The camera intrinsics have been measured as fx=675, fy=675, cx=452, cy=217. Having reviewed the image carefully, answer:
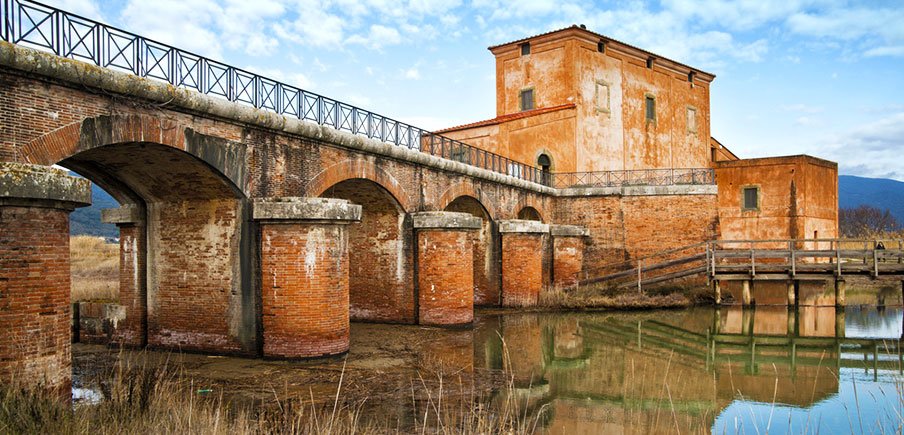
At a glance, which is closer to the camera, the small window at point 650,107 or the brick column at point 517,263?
the brick column at point 517,263

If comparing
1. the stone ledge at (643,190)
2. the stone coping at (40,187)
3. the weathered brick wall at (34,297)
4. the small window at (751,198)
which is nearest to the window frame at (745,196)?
the small window at (751,198)

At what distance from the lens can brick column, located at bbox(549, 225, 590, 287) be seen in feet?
81.7

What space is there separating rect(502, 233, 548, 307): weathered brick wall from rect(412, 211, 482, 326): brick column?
4622 millimetres

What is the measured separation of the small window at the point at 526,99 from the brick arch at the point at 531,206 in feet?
23.0

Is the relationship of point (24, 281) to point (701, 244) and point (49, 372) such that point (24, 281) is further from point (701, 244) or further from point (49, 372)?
point (701, 244)

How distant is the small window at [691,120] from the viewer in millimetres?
35125

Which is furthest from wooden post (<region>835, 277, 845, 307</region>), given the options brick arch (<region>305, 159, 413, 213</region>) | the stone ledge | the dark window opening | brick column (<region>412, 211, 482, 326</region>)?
brick arch (<region>305, 159, 413, 213</region>)

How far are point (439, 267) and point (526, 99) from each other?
55.0 feet

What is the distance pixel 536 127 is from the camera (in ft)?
96.8

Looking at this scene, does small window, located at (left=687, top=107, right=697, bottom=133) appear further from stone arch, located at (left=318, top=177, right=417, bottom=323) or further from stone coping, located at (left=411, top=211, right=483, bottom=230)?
stone arch, located at (left=318, top=177, right=417, bottom=323)

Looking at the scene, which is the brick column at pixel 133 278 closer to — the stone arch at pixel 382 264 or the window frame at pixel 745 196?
the stone arch at pixel 382 264

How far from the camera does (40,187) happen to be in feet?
24.1

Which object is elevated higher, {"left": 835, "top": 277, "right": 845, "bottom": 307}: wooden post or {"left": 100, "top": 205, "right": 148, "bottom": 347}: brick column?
{"left": 100, "top": 205, "right": 148, "bottom": 347}: brick column

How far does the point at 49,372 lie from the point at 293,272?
471 cm
